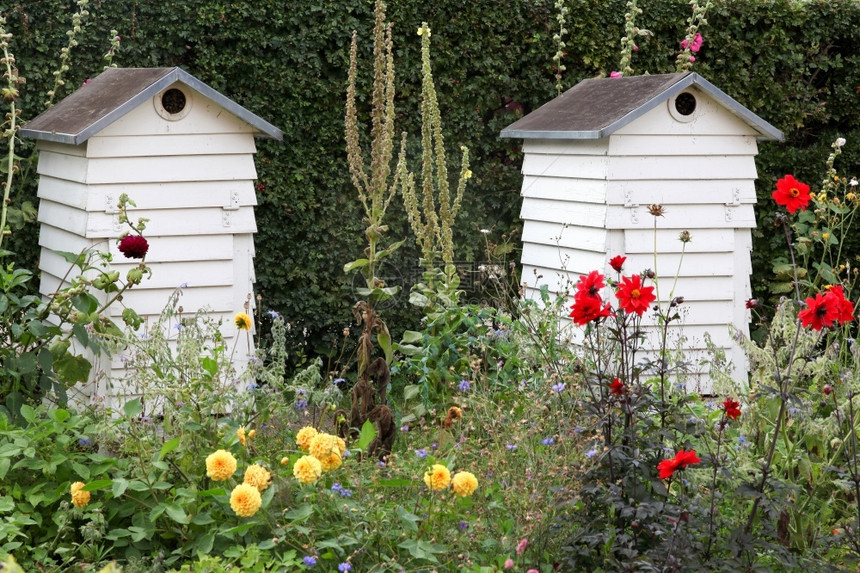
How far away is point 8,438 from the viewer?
3459mm

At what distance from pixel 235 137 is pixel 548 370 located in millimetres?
2072

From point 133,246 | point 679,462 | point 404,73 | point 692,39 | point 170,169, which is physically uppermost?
point 692,39

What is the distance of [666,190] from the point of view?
5.54 metres

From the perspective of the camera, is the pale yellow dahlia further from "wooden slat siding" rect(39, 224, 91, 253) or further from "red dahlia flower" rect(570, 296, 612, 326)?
"wooden slat siding" rect(39, 224, 91, 253)

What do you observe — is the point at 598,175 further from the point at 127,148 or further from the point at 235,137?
the point at 127,148

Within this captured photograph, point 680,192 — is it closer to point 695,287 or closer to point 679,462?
point 695,287

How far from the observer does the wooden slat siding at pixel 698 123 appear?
5445 millimetres

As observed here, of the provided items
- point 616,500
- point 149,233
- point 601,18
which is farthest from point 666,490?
point 601,18

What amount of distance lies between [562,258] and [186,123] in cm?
228

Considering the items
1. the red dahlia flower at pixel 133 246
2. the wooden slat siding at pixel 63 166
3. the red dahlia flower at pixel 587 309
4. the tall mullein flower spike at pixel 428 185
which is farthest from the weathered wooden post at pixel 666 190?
the wooden slat siding at pixel 63 166

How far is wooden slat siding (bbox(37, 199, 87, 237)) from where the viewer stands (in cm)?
493

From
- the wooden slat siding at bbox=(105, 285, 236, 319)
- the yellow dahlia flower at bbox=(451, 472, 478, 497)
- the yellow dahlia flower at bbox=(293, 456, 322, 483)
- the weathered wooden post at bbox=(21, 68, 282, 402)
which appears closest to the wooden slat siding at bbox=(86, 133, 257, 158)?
the weathered wooden post at bbox=(21, 68, 282, 402)

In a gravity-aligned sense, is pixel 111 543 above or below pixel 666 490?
below

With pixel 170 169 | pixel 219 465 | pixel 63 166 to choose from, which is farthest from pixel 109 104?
pixel 219 465
